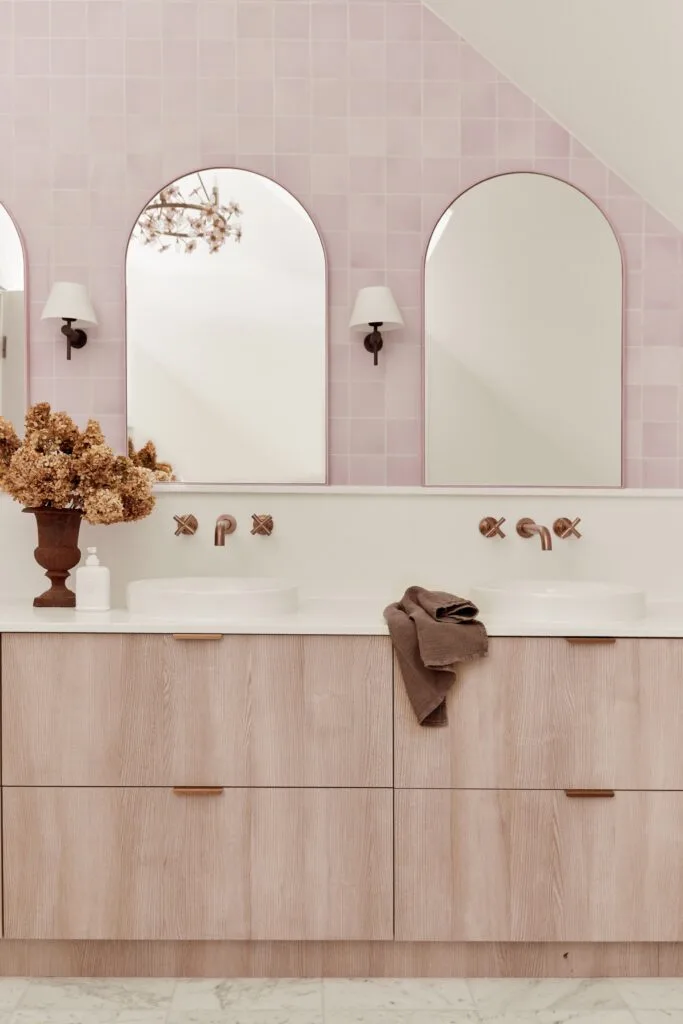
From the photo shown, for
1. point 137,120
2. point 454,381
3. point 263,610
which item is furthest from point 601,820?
point 137,120

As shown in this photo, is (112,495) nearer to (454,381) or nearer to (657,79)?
(454,381)

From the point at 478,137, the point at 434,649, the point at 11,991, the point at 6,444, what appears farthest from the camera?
the point at 478,137

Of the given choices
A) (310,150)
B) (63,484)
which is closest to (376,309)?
(310,150)

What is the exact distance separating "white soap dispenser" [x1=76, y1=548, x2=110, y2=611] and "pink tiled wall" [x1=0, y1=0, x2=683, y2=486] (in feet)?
1.74

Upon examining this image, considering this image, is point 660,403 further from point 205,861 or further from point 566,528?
point 205,861

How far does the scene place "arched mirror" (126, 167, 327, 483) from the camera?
2270 millimetres

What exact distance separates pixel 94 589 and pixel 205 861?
672 millimetres

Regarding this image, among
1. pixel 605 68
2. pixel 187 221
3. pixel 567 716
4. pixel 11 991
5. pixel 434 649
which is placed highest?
pixel 605 68

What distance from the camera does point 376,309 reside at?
2.21m

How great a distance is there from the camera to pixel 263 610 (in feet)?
5.93

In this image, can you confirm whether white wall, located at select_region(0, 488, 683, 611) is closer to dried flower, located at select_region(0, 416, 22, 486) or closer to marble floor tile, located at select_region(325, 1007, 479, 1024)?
dried flower, located at select_region(0, 416, 22, 486)

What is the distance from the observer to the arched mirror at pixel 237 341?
2270mm

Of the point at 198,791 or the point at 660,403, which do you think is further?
the point at 660,403

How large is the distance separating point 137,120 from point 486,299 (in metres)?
1.12
